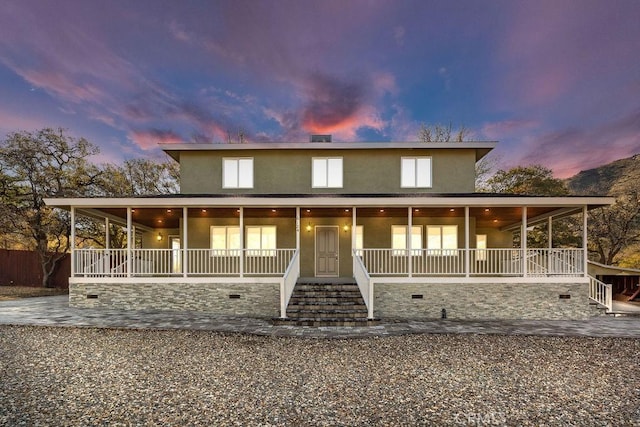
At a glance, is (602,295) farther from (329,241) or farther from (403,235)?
(329,241)

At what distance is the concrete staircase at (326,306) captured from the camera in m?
8.86

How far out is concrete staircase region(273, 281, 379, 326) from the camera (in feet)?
29.1

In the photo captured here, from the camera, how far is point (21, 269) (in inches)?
733

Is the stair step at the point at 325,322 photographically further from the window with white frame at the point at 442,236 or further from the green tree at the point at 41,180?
the green tree at the point at 41,180

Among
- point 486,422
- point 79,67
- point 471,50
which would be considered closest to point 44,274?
point 79,67

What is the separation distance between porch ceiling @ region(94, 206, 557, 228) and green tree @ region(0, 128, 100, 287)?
702 cm

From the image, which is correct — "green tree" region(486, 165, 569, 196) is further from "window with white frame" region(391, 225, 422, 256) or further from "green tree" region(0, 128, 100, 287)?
"green tree" region(0, 128, 100, 287)

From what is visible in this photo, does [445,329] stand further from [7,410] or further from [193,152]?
[193,152]

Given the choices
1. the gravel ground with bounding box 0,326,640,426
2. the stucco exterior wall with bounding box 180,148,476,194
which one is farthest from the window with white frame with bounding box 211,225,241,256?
the gravel ground with bounding box 0,326,640,426

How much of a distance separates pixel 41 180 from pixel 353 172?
16.8m

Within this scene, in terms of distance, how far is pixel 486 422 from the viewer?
3721 millimetres

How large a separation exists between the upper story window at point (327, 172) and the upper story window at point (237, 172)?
9.51 ft

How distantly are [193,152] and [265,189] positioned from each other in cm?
365

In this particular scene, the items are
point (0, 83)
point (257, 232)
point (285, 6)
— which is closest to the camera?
point (257, 232)
